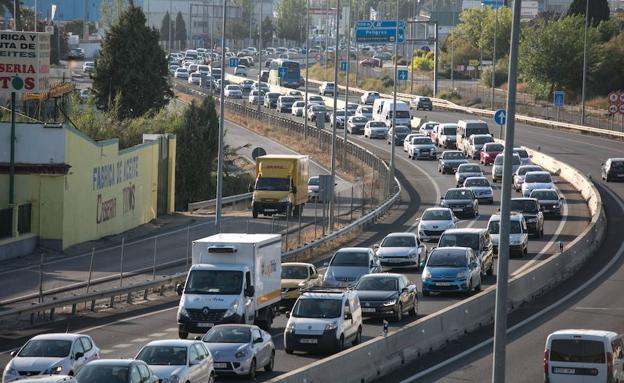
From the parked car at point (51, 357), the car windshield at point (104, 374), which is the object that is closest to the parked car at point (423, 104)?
the parked car at point (51, 357)

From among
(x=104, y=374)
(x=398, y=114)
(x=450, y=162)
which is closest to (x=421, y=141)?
(x=450, y=162)

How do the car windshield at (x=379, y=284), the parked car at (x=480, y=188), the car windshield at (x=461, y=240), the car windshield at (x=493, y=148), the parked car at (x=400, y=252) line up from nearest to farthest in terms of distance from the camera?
the car windshield at (x=379, y=284)
the car windshield at (x=461, y=240)
the parked car at (x=400, y=252)
the parked car at (x=480, y=188)
the car windshield at (x=493, y=148)

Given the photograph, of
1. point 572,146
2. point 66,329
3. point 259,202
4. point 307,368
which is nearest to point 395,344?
point 307,368

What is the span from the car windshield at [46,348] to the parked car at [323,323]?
6254 mm

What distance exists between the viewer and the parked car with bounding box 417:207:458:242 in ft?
176

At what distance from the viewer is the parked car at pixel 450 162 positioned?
79375 mm

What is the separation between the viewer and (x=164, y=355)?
81.8 feet

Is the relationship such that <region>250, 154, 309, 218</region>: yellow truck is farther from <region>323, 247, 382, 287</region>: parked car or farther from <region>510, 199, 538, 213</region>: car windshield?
<region>323, 247, 382, 287</region>: parked car

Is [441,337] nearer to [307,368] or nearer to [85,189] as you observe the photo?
[307,368]

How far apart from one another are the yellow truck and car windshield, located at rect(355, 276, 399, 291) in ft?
83.4

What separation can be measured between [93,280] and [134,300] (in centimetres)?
261

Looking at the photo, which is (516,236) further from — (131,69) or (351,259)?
(131,69)

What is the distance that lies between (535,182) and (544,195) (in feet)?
15.3

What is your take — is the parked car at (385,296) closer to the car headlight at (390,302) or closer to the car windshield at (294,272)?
the car headlight at (390,302)
